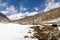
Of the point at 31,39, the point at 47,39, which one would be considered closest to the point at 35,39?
the point at 31,39

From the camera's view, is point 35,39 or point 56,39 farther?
point 35,39

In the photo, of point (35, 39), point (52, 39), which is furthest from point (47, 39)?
point (35, 39)

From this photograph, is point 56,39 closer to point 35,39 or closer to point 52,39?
point 52,39

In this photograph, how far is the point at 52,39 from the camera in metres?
14.2

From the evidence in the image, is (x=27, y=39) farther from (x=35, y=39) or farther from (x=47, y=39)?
(x=47, y=39)

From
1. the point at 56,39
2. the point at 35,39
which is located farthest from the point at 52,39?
the point at 35,39

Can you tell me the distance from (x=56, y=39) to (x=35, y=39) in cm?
219

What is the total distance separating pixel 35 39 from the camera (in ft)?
50.3

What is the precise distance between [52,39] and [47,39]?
1.51 ft

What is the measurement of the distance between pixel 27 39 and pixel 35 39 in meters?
0.80

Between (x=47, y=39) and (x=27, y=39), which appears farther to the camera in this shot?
(x=27, y=39)

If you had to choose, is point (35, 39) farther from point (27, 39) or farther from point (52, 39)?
point (52, 39)

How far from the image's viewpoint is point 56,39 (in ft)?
46.8

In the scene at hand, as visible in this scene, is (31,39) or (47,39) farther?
(31,39)
